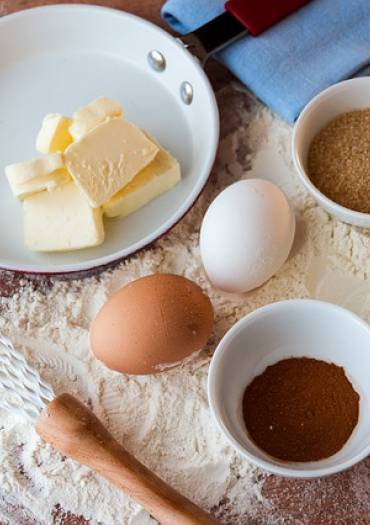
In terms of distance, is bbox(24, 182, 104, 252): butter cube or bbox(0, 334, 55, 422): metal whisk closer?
bbox(0, 334, 55, 422): metal whisk

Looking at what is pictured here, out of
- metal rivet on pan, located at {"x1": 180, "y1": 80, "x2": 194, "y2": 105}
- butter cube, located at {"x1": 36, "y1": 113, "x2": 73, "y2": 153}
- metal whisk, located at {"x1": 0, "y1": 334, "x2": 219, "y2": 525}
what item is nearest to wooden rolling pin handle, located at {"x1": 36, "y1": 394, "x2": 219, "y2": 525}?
metal whisk, located at {"x1": 0, "y1": 334, "x2": 219, "y2": 525}

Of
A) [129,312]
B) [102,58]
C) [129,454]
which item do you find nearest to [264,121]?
[102,58]

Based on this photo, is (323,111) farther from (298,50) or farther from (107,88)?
(107,88)

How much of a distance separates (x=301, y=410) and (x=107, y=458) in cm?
26

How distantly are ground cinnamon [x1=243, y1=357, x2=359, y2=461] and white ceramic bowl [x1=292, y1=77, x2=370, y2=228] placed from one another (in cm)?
27

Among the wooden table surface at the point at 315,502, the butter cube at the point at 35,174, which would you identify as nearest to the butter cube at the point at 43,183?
the butter cube at the point at 35,174

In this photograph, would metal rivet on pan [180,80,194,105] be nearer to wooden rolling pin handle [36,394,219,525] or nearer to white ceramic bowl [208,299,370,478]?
white ceramic bowl [208,299,370,478]

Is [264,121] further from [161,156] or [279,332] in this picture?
[279,332]

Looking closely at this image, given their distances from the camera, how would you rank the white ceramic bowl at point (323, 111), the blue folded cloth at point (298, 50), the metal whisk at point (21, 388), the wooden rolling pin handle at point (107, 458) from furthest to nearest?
the blue folded cloth at point (298, 50), the white ceramic bowl at point (323, 111), the metal whisk at point (21, 388), the wooden rolling pin handle at point (107, 458)

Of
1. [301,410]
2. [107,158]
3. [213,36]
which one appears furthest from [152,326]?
[213,36]

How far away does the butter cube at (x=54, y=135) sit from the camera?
130 centimetres

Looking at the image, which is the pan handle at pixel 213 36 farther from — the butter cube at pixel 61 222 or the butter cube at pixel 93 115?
the butter cube at pixel 61 222

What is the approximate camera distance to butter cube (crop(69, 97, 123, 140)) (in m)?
1.31

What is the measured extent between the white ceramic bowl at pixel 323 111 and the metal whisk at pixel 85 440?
48 centimetres
